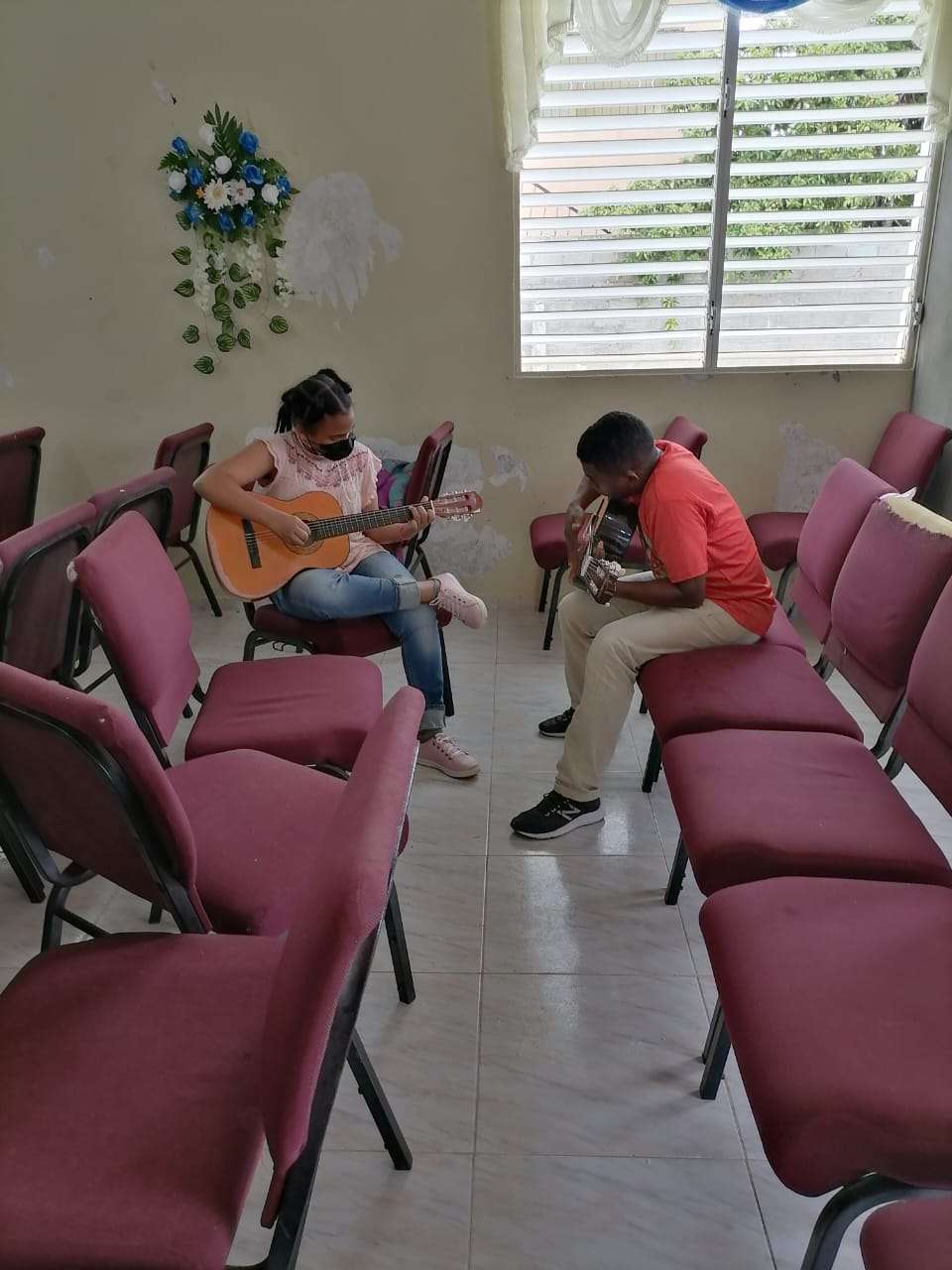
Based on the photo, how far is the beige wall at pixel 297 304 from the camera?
3254 millimetres

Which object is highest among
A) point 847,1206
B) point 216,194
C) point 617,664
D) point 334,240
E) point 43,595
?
point 216,194

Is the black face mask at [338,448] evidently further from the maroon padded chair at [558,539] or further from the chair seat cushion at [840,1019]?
the chair seat cushion at [840,1019]

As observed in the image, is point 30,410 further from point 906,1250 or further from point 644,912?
point 906,1250

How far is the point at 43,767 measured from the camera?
1.21 metres

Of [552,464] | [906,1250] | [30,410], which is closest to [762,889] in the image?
[906,1250]

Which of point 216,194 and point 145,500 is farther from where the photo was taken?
point 216,194

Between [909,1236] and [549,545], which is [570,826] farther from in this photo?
[909,1236]

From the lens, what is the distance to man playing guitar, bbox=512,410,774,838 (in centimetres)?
221

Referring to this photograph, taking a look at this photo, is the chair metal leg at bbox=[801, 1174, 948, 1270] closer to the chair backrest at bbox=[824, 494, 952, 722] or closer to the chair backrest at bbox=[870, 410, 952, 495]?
the chair backrest at bbox=[824, 494, 952, 722]

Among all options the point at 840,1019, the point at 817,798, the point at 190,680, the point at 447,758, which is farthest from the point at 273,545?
the point at 840,1019

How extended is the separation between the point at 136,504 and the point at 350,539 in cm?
69

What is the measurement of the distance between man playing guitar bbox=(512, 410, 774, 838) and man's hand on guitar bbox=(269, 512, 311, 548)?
0.85m

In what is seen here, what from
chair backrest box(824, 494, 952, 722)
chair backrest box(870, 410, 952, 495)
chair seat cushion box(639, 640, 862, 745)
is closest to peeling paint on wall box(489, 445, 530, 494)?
chair backrest box(870, 410, 952, 495)

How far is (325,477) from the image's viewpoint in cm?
268
